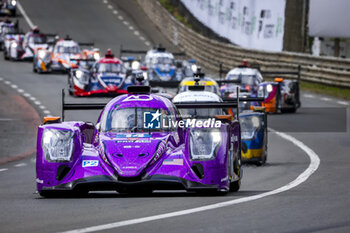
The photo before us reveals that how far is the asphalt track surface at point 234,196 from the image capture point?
955 cm

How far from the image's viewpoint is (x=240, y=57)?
4666cm

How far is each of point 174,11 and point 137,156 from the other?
54.4m

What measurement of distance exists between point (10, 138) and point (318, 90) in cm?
1809

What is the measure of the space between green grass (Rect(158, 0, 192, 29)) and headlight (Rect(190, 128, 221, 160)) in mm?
48027

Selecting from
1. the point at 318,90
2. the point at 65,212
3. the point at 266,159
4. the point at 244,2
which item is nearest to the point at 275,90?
the point at 318,90

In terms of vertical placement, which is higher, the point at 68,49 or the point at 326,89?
the point at 68,49

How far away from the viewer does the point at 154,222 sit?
972 centimetres

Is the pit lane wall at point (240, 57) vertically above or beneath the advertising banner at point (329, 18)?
beneath

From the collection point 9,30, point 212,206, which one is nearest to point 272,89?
point 212,206

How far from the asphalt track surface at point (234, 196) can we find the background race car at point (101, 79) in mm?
516

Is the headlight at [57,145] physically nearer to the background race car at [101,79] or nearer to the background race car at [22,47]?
the background race car at [101,79]

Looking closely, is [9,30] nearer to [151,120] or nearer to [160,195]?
[151,120]

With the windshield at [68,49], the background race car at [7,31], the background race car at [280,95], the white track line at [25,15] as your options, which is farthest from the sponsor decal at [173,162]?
the white track line at [25,15]

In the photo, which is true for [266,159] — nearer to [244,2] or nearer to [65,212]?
[65,212]
